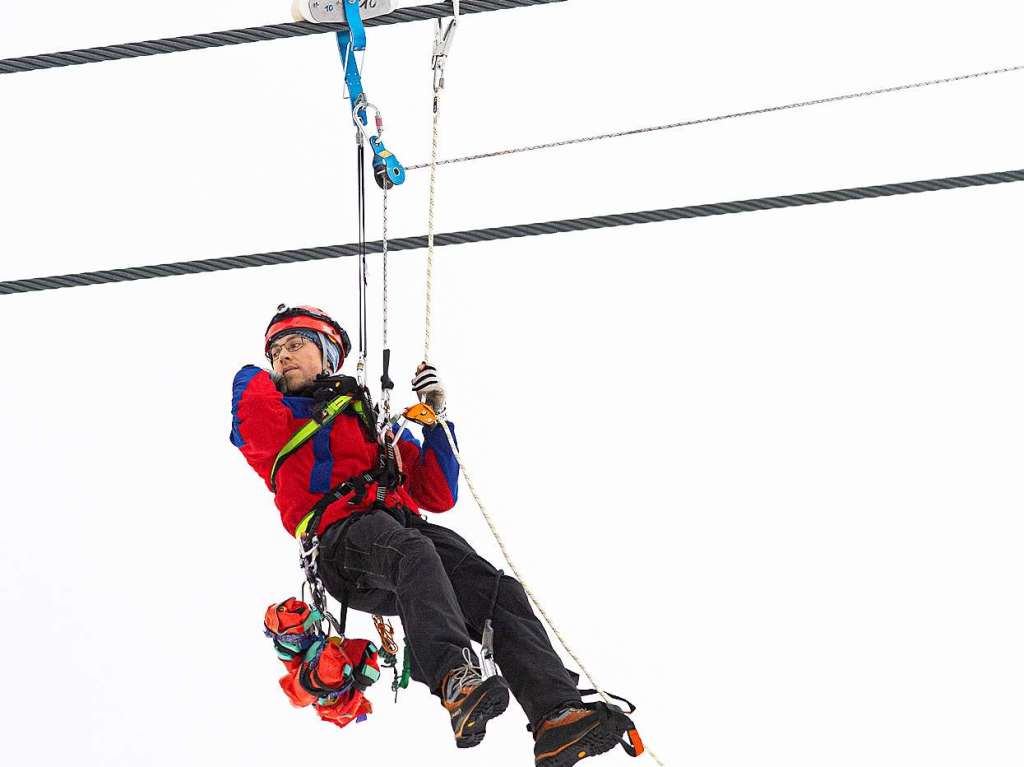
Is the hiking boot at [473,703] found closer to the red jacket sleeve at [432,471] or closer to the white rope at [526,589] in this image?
the white rope at [526,589]

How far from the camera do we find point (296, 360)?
13.6 ft

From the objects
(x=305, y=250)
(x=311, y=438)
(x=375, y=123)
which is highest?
(x=375, y=123)

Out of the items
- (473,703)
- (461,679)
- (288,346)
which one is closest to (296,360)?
(288,346)

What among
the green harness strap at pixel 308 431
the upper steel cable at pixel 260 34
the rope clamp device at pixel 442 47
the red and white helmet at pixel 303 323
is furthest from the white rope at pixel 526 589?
the upper steel cable at pixel 260 34

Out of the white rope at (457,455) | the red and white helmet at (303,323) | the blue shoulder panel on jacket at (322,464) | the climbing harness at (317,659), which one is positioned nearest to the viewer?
the white rope at (457,455)

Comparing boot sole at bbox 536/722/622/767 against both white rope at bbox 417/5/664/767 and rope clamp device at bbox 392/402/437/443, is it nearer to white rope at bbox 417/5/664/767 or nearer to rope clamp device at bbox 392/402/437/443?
white rope at bbox 417/5/664/767

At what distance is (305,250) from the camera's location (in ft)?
13.9

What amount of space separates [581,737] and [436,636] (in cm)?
37

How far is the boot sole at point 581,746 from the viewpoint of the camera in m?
3.16

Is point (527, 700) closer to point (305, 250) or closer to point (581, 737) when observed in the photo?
point (581, 737)

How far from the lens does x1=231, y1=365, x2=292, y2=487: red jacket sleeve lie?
3.72m

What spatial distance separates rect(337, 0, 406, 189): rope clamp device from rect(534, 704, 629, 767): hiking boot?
1.46 m

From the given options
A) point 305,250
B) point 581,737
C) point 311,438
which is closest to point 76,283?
point 305,250

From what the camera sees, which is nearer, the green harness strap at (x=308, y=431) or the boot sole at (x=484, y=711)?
the boot sole at (x=484, y=711)
